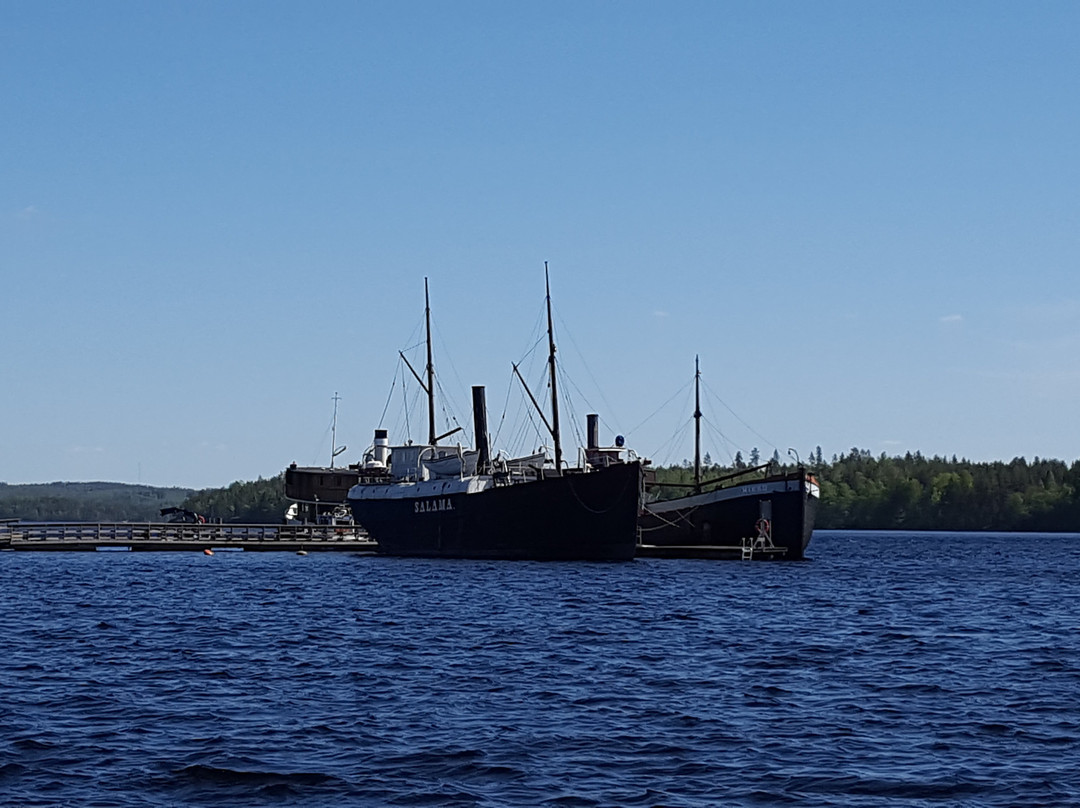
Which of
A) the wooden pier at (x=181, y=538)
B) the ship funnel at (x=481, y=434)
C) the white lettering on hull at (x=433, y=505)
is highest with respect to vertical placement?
the ship funnel at (x=481, y=434)

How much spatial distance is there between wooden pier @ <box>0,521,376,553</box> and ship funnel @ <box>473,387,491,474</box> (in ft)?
73.5

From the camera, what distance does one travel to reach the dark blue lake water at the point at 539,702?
17734mm

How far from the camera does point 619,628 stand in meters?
38.0

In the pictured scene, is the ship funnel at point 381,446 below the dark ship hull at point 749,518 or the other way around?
the other way around

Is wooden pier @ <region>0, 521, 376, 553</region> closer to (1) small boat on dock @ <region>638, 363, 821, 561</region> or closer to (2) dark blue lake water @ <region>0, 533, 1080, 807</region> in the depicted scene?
(1) small boat on dock @ <region>638, 363, 821, 561</region>

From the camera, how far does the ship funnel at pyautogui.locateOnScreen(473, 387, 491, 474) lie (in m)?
81.3

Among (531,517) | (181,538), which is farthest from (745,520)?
(181,538)

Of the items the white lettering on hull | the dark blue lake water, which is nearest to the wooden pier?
the white lettering on hull

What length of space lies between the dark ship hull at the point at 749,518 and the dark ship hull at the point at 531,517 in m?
11.0

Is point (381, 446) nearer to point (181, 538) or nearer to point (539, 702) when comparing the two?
point (181, 538)

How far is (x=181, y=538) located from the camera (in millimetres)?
105188

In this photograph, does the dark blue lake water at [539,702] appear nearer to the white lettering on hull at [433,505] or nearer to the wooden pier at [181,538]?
the white lettering on hull at [433,505]

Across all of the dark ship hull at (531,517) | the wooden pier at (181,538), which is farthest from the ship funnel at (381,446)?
the dark ship hull at (531,517)

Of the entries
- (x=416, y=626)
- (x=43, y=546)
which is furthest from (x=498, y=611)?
(x=43, y=546)
